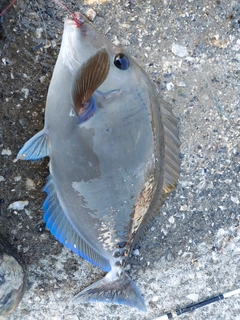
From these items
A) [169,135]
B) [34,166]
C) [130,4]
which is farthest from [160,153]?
[130,4]

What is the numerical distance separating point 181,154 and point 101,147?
0.61 m

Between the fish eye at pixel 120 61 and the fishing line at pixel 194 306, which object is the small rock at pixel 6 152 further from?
the fishing line at pixel 194 306

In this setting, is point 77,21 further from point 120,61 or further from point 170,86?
point 170,86

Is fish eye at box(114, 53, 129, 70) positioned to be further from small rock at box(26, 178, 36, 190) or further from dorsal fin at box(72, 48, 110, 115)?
small rock at box(26, 178, 36, 190)

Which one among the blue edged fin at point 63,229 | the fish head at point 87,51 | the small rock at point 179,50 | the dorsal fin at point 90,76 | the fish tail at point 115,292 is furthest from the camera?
the small rock at point 179,50

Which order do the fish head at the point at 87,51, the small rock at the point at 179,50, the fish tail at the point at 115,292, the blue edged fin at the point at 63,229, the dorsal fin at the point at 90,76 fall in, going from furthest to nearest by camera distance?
the small rock at the point at 179,50, the fish tail at the point at 115,292, the blue edged fin at the point at 63,229, the fish head at the point at 87,51, the dorsal fin at the point at 90,76

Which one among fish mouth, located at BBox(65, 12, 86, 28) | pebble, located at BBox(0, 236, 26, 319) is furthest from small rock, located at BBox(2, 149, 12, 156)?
fish mouth, located at BBox(65, 12, 86, 28)

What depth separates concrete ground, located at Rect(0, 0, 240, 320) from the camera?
1738 millimetres

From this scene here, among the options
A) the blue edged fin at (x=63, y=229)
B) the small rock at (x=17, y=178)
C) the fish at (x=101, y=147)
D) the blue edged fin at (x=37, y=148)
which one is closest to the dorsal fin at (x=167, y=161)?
the fish at (x=101, y=147)

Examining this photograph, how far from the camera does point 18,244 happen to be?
1805mm

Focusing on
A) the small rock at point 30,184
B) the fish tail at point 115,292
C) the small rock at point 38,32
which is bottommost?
the fish tail at point 115,292

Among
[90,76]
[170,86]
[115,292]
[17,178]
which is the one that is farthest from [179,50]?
[115,292]

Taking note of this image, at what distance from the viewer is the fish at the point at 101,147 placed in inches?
57.6

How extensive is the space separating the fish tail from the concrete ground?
128 millimetres
